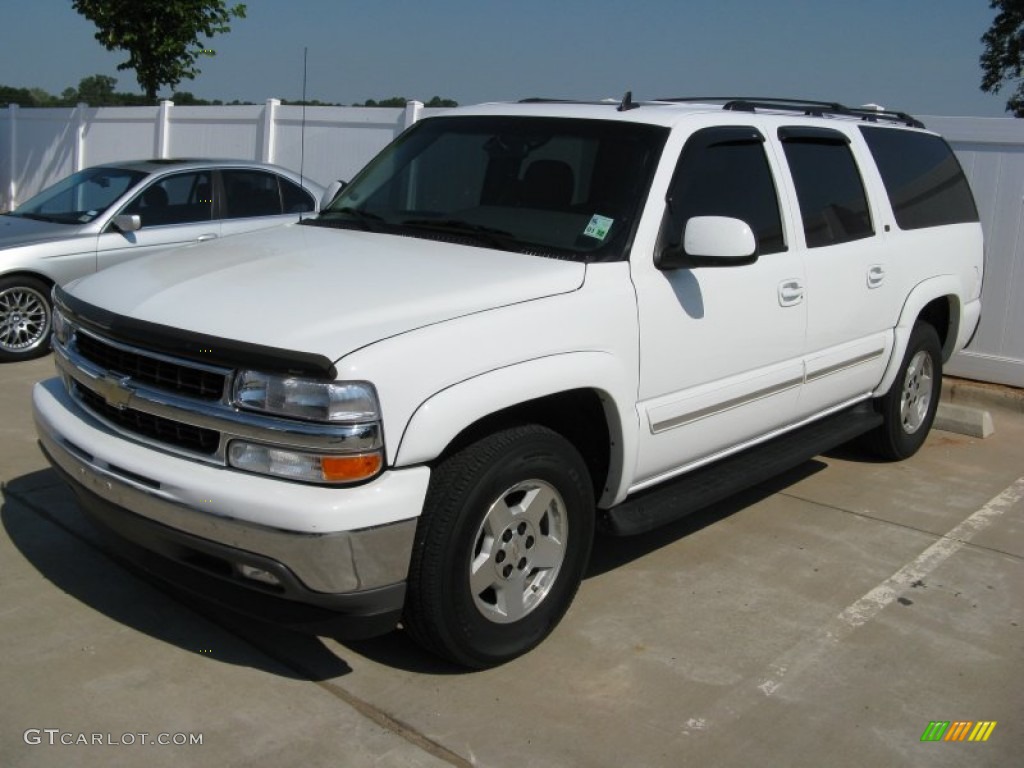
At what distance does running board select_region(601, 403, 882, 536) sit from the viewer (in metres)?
4.29

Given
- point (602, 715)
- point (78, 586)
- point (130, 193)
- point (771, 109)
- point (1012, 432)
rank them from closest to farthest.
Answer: point (602, 715) → point (78, 586) → point (771, 109) → point (1012, 432) → point (130, 193)

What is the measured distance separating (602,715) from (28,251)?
668 cm

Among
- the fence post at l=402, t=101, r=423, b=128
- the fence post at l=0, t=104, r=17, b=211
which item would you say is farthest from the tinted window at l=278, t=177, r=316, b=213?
the fence post at l=0, t=104, r=17, b=211

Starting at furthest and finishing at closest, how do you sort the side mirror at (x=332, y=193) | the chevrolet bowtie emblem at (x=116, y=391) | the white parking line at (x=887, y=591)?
the side mirror at (x=332, y=193), the white parking line at (x=887, y=591), the chevrolet bowtie emblem at (x=116, y=391)

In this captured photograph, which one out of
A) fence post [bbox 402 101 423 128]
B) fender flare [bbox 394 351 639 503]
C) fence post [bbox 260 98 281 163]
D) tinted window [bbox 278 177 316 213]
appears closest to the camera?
fender flare [bbox 394 351 639 503]

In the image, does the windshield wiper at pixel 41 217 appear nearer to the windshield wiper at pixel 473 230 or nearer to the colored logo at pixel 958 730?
the windshield wiper at pixel 473 230

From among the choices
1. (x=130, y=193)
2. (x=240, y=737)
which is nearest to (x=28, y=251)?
(x=130, y=193)

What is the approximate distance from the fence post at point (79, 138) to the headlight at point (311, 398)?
59.0 ft

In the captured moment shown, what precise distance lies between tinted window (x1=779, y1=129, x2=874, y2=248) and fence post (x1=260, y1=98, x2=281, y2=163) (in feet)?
34.6

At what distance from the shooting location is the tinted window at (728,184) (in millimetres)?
4426

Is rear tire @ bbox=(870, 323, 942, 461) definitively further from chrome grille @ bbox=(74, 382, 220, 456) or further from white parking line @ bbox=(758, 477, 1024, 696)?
chrome grille @ bbox=(74, 382, 220, 456)

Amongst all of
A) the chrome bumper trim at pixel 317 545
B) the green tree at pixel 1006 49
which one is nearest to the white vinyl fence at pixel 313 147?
the chrome bumper trim at pixel 317 545

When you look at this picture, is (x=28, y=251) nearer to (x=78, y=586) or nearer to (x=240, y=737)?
(x=78, y=586)

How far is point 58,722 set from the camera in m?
3.40
